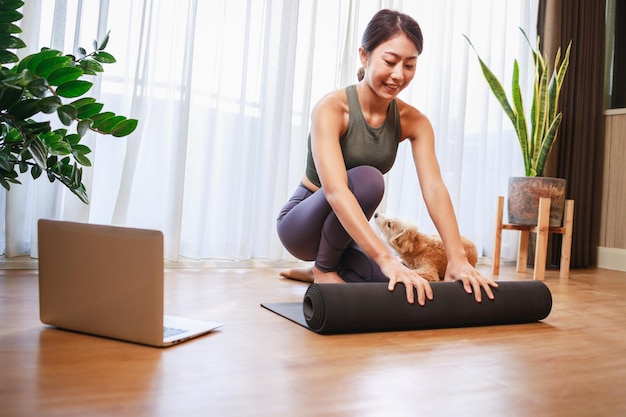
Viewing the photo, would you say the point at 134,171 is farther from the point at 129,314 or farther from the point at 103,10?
the point at 129,314

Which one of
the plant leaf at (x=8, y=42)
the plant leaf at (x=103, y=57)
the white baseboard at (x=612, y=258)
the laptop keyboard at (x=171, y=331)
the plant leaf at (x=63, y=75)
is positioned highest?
the plant leaf at (x=103, y=57)

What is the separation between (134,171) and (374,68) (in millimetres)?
1203

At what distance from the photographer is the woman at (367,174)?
62.6 inches

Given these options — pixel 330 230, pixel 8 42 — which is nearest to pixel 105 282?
pixel 8 42

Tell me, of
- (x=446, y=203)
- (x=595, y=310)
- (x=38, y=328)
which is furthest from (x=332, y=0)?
(x=38, y=328)

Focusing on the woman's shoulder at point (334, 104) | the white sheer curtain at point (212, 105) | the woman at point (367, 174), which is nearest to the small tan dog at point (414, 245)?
the woman at point (367, 174)

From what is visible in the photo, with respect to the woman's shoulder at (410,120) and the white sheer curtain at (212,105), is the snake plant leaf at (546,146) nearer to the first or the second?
the white sheer curtain at (212,105)

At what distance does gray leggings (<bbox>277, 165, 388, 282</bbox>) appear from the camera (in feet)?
6.10

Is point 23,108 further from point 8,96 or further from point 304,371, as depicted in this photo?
point 304,371

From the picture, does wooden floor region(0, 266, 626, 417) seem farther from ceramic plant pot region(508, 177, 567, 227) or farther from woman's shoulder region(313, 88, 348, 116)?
ceramic plant pot region(508, 177, 567, 227)

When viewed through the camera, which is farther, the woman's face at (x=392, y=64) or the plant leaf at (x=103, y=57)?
the woman's face at (x=392, y=64)

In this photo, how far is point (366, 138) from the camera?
1919 mm

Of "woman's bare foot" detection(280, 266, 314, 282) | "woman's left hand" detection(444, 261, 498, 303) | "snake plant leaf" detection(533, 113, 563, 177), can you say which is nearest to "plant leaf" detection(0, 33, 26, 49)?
"woman's left hand" detection(444, 261, 498, 303)

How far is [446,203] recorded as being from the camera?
1.78 meters
